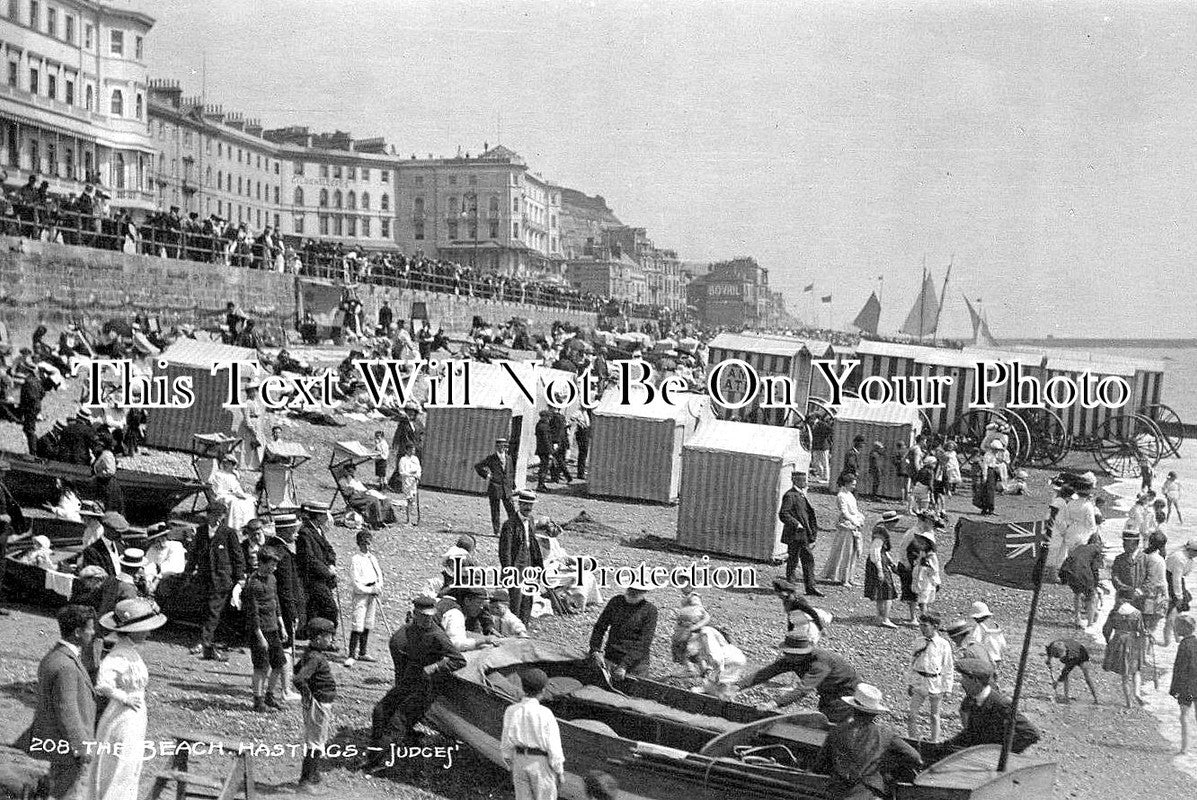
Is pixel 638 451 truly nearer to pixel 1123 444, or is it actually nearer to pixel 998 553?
pixel 998 553

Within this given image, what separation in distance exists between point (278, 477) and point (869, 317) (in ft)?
88.3

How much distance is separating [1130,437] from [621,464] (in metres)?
13.1

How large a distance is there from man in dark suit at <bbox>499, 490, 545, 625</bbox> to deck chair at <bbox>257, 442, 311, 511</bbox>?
3.65 metres

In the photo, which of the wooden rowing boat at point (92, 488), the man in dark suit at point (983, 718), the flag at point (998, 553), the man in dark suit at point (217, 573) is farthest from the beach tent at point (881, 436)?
the man in dark suit at point (217, 573)

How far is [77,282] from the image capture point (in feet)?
66.4

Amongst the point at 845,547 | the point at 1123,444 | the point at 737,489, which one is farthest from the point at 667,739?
the point at 1123,444

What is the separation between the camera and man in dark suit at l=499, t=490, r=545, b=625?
34.5 feet

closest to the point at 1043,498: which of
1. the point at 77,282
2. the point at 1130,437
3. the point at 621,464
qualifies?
the point at 1130,437

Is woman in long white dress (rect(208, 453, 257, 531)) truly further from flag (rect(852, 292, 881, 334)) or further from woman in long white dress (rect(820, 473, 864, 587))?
flag (rect(852, 292, 881, 334))

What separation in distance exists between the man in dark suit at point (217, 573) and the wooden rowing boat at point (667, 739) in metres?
2.02

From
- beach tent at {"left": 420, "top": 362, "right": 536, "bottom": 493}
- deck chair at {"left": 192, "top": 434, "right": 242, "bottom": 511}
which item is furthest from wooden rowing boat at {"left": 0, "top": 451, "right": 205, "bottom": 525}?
beach tent at {"left": 420, "top": 362, "right": 536, "bottom": 493}

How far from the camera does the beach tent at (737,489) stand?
14.0 m

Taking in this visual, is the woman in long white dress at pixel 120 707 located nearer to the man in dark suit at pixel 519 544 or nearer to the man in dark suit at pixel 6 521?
the man in dark suit at pixel 6 521

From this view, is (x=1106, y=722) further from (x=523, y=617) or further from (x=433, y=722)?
(x=433, y=722)
